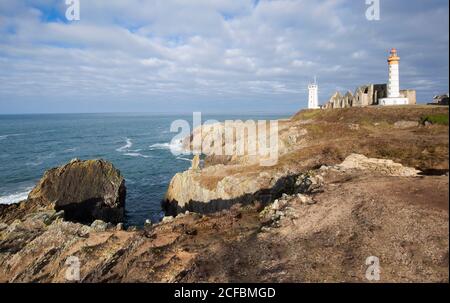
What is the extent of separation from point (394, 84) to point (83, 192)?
53.8 metres

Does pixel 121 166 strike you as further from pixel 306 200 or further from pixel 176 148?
pixel 306 200

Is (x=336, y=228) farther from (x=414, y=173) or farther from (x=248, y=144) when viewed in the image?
(x=248, y=144)

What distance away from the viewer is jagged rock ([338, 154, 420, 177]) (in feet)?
73.1

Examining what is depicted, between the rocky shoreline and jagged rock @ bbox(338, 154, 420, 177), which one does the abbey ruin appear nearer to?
the rocky shoreline

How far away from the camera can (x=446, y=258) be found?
11.2 m

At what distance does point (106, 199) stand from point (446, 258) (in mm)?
39907

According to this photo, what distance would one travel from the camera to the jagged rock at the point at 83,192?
38625mm

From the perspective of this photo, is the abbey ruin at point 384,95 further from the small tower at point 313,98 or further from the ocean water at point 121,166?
the ocean water at point 121,166

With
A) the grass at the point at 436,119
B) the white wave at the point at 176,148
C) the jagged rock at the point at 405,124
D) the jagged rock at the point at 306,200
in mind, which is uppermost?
the grass at the point at 436,119

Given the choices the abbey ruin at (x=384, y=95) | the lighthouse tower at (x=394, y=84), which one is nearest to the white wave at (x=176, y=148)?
the abbey ruin at (x=384, y=95)

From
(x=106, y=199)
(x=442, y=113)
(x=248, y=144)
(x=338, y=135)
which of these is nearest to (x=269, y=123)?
(x=248, y=144)

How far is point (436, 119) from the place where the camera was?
3891 cm

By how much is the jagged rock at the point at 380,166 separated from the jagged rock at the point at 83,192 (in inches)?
1185

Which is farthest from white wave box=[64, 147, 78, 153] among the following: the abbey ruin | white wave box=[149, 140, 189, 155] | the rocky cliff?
the abbey ruin
